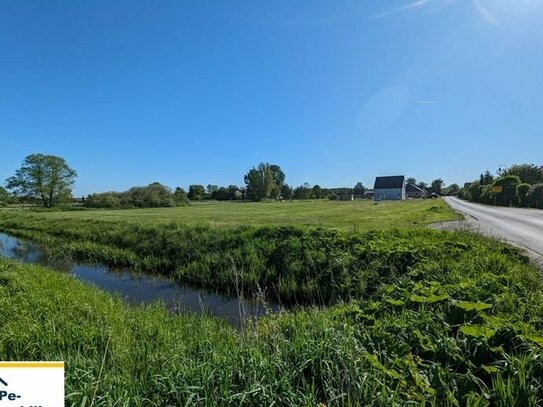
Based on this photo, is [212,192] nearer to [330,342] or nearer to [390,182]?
[390,182]

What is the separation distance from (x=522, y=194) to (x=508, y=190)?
3114 millimetres

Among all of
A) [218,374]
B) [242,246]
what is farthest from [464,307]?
[242,246]

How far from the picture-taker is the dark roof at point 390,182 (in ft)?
324

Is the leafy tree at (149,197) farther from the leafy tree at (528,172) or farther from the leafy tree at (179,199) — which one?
the leafy tree at (528,172)

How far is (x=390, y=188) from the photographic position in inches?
3885

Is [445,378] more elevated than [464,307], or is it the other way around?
[464,307]

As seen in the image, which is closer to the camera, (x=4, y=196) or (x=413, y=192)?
(x=4, y=196)

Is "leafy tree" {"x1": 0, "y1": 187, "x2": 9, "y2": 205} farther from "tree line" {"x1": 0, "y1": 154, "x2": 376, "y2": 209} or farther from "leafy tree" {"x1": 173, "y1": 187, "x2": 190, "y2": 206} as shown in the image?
"leafy tree" {"x1": 173, "y1": 187, "x2": 190, "y2": 206}

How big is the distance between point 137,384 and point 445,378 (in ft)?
10.5

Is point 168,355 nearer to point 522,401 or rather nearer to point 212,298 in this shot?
point 522,401

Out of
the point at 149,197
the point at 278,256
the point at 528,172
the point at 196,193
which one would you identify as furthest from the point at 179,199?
the point at 528,172

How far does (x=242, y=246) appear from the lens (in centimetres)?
1339

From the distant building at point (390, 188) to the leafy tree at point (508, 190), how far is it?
5003 centimetres

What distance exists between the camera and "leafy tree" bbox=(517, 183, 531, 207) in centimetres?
3911
